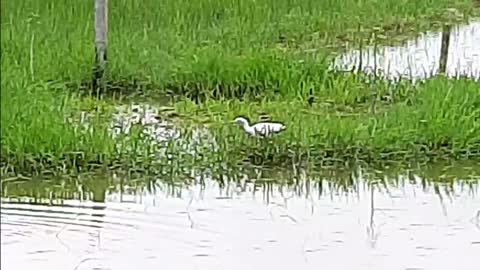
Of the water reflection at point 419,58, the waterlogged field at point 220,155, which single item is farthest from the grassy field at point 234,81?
the water reflection at point 419,58

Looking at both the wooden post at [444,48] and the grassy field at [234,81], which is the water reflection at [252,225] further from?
the wooden post at [444,48]

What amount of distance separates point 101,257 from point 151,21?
3962 mm

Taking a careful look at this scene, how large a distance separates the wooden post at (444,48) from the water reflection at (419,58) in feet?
0.10

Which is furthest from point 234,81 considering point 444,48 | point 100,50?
point 444,48

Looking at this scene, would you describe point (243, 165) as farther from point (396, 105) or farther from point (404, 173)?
point (396, 105)

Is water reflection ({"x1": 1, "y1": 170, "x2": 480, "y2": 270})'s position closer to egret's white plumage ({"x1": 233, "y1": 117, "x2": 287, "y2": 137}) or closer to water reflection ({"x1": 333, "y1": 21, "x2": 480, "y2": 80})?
egret's white plumage ({"x1": 233, "y1": 117, "x2": 287, "y2": 137})

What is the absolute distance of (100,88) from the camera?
6.05 meters

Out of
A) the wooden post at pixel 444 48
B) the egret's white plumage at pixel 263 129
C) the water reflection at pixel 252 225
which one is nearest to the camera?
the water reflection at pixel 252 225

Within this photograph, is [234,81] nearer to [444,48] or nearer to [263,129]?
[263,129]

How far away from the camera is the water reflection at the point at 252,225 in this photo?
375 centimetres

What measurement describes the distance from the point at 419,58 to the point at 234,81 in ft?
7.01

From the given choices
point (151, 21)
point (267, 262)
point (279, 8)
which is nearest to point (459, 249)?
point (267, 262)

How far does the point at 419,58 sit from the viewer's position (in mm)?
7859

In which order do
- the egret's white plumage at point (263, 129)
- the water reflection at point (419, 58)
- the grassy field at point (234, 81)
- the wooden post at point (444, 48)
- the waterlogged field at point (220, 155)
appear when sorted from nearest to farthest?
the waterlogged field at point (220, 155) < the grassy field at point (234, 81) < the egret's white plumage at point (263, 129) < the water reflection at point (419, 58) < the wooden post at point (444, 48)
